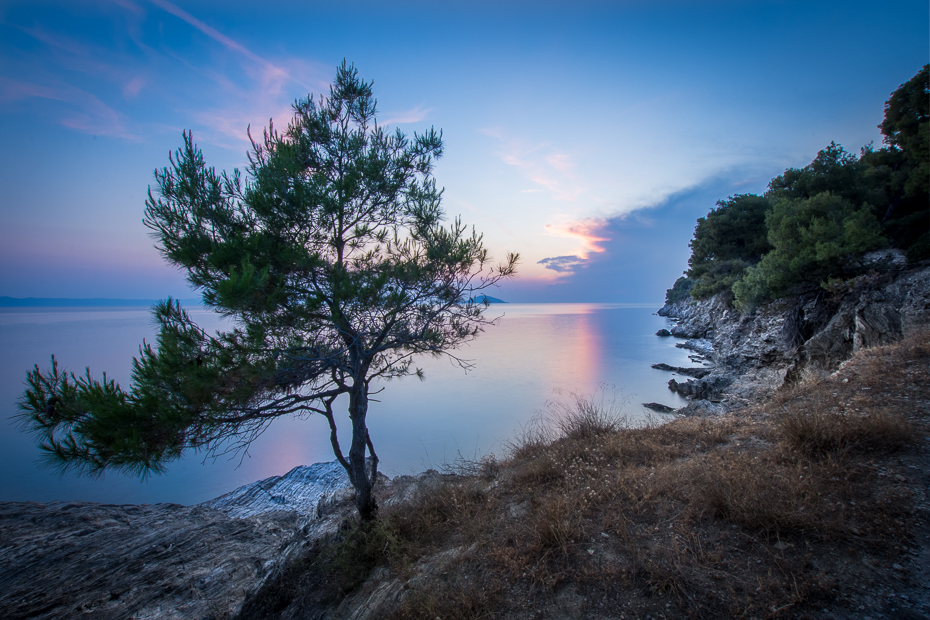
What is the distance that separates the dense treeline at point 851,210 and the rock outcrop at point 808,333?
2.65ft

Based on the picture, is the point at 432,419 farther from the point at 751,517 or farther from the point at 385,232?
the point at 751,517

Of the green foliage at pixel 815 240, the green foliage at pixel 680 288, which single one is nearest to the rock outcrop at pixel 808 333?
the green foliage at pixel 815 240

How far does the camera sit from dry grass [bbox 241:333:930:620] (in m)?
2.08

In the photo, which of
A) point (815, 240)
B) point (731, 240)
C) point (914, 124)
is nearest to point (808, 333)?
point (815, 240)

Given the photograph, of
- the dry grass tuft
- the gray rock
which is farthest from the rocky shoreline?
the dry grass tuft

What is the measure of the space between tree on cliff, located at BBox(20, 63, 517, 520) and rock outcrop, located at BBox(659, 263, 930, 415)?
855 centimetres

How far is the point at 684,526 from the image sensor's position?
2.66 metres

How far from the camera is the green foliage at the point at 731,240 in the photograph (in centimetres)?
1941

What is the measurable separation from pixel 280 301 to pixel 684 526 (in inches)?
165

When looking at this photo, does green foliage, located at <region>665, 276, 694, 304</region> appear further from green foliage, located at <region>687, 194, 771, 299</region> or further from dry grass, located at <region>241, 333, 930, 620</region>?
dry grass, located at <region>241, 333, 930, 620</region>

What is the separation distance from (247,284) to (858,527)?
4754 millimetres

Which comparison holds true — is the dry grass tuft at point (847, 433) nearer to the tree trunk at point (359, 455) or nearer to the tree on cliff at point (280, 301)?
the tree on cliff at point (280, 301)

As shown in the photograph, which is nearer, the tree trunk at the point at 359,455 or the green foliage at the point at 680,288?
the tree trunk at the point at 359,455

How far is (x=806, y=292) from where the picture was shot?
38.8ft
